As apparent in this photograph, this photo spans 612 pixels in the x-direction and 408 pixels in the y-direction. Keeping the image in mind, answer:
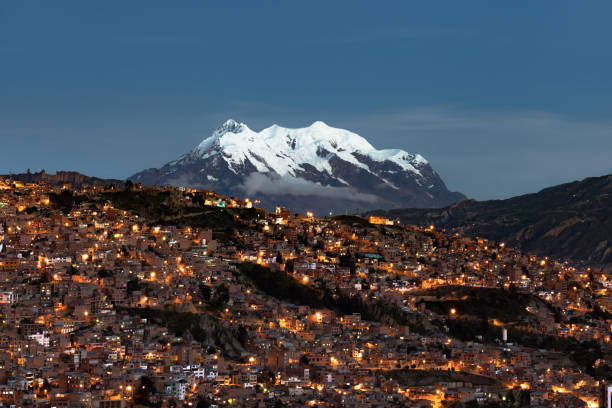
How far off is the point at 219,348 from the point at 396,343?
1110 inches

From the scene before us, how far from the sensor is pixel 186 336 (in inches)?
4702

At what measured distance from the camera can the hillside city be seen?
339 feet

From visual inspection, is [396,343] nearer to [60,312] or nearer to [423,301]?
[423,301]

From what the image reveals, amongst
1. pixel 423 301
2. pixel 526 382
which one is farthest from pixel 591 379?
pixel 423 301

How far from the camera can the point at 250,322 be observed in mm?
133875

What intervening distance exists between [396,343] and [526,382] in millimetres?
19633

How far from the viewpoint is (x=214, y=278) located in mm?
150125

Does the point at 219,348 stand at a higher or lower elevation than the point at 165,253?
lower

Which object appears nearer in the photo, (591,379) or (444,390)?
(444,390)

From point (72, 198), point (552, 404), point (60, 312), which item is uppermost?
point (72, 198)

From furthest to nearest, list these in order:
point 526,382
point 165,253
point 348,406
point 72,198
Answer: point 72,198 < point 165,253 < point 526,382 < point 348,406

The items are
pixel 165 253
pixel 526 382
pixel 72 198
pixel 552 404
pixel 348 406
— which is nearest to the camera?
pixel 348 406

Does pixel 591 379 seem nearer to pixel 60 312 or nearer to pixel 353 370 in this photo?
pixel 353 370

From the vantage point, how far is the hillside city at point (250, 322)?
A: 103188 millimetres
